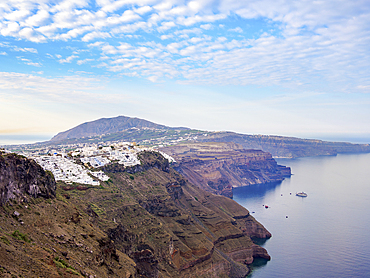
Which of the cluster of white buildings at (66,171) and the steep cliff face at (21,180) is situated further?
the cluster of white buildings at (66,171)

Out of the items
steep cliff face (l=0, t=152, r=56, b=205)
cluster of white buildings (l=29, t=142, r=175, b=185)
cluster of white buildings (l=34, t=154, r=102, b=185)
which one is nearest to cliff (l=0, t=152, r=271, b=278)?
steep cliff face (l=0, t=152, r=56, b=205)

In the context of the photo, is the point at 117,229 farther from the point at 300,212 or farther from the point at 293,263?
the point at 300,212

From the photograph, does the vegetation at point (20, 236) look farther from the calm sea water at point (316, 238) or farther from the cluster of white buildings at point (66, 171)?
the calm sea water at point (316, 238)

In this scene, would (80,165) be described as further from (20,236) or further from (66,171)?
(20,236)

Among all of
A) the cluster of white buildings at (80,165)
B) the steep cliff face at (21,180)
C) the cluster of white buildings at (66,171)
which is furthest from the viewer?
the cluster of white buildings at (80,165)

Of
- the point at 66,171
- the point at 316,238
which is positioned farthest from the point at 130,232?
the point at 316,238

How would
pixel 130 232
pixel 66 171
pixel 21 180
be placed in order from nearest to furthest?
pixel 21 180
pixel 130 232
pixel 66 171

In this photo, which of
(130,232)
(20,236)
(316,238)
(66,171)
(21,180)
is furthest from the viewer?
(316,238)

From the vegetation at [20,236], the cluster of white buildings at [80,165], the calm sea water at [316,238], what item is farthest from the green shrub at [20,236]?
the calm sea water at [316,238]

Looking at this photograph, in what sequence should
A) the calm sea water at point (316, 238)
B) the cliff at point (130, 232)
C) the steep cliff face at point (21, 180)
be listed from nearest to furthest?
the cliff at point (130, 232), the steep cliff face at point (21, 180), the calm sea water at point (316, 238)
